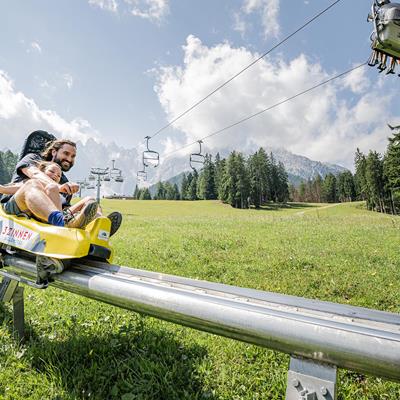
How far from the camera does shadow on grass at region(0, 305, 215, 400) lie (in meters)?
2.24

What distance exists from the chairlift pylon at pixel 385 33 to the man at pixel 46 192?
431cm

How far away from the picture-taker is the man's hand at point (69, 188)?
129 inches

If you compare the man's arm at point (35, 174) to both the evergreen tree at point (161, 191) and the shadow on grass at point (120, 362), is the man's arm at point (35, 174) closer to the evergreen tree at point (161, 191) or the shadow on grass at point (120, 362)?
the shadow on grass at point (120, 362)

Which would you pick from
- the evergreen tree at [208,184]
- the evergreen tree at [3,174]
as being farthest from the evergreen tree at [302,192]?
the evergreen tree at [3,174]

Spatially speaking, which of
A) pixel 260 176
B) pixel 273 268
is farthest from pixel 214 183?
pixel 273 268

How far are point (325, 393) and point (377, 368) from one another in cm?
23

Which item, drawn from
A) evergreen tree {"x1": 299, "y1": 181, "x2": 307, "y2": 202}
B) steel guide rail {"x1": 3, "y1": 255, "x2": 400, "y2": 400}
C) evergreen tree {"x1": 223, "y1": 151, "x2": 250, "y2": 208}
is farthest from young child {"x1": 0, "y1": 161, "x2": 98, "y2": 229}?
evergreen tree {"x1": 299, "y1": 181, "x2": 307, "y2": 202}

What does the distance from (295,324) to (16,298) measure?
281cm

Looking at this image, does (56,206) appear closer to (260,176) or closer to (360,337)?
(360,337)

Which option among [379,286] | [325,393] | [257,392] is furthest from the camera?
[379,286]

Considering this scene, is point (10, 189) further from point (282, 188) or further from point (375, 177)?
point (282, 188)

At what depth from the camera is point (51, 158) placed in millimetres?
3803

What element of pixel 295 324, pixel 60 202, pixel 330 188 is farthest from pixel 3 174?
pixel 330 188

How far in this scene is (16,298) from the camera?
9.71ft
